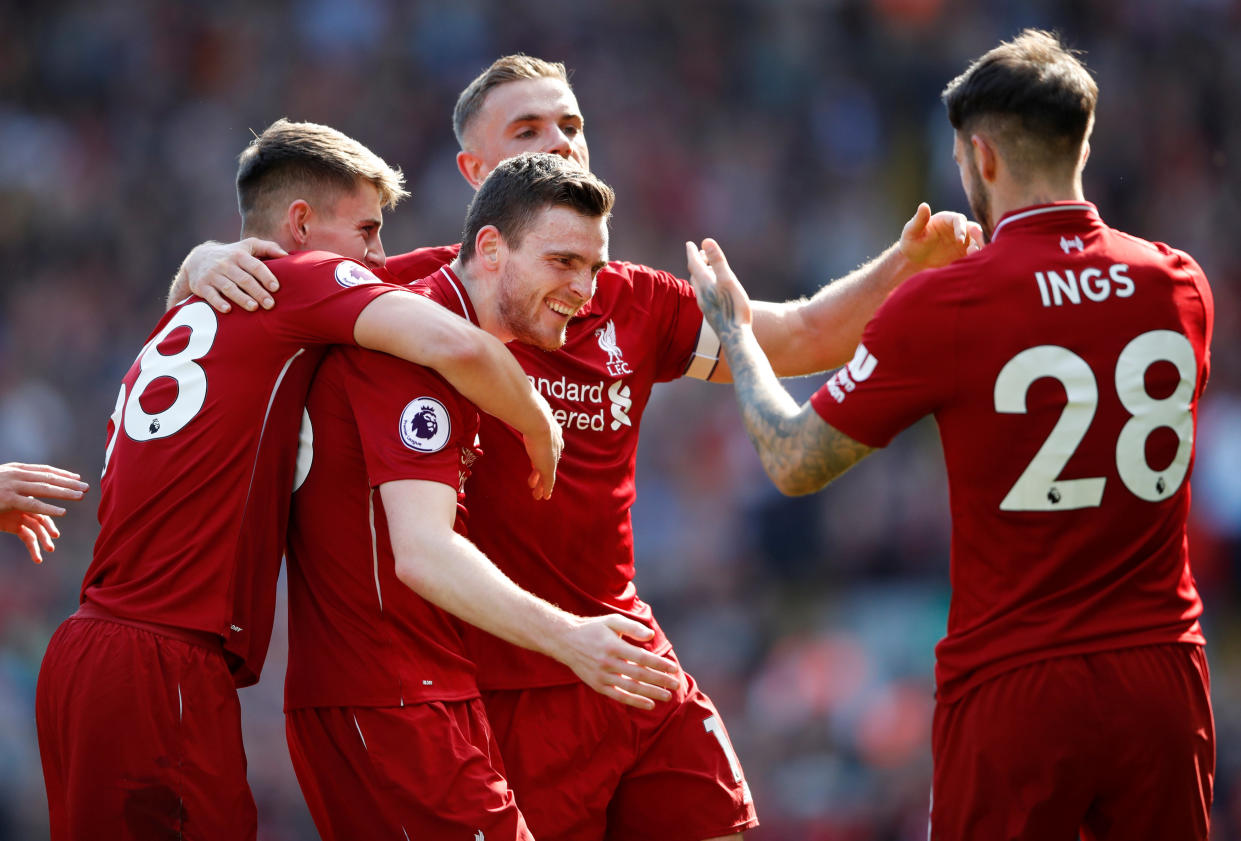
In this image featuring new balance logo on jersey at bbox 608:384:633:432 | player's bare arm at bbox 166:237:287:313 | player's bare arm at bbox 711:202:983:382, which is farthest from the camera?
player's bare arm at bbox 711:202:983:382

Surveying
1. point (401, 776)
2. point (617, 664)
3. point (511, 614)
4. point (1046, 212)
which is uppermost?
point (1046, 212)

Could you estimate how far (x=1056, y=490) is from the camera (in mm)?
3629

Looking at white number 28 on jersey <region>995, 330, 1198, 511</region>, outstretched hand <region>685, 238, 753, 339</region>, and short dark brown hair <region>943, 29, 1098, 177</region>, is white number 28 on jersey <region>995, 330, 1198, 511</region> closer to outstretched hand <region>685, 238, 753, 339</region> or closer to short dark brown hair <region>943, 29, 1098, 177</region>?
short dark brown hair <region>943, 29, 1098, 177</region>

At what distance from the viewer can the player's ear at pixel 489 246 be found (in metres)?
4.34

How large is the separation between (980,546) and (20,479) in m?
3.18

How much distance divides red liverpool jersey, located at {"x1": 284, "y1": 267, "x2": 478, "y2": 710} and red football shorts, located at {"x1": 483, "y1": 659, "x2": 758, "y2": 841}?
0.46 m

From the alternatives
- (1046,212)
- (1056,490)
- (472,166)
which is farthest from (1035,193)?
(472,166)

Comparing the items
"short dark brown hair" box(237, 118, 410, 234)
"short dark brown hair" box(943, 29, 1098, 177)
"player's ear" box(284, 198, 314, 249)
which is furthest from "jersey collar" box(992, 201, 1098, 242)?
"player's ear" box(284, 198, 314, 249)

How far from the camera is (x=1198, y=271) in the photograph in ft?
12.7

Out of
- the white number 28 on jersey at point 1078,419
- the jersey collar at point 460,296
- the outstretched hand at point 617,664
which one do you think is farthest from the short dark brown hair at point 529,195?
the white number 28 on jersey at point 1078,419

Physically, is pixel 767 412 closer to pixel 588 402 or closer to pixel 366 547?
pixel 588 402

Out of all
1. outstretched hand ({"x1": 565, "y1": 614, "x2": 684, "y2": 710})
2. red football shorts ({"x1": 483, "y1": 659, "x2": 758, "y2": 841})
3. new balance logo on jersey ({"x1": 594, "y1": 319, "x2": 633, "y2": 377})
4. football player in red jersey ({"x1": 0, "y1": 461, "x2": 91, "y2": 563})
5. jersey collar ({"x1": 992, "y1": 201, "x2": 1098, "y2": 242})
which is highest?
jersey collar ({"x1": 992, "y1": 201, "x2": 1098, "y2": 242})

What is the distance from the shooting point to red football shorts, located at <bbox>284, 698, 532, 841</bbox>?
3922 mm

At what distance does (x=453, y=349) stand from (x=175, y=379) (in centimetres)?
94
